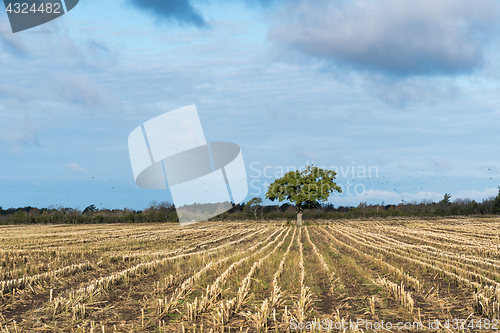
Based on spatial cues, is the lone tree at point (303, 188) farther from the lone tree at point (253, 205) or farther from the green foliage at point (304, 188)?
the lone tree at point (253, 205)

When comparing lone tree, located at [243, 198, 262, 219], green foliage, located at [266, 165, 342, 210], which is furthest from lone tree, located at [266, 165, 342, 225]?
lone tree, located at [243, 198, 262, 219]

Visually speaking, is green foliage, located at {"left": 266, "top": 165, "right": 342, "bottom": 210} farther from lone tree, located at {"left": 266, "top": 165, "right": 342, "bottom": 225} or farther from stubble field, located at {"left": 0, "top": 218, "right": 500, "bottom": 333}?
stubble field, located at {"left": 0, "top": 218, "right": 500, "bottom": 333}

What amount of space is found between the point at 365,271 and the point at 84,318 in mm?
8983

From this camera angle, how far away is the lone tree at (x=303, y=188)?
52.5 m

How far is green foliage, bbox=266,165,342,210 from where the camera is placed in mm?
52500

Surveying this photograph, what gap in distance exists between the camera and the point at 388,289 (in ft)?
30.0

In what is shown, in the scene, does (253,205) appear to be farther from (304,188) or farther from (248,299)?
(248,299)

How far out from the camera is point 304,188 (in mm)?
53312

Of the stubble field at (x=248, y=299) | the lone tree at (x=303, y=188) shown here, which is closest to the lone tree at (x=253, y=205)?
the lone tree at (x=303, y=188)

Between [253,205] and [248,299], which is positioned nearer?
[248,299]

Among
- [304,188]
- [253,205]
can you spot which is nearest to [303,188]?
[304,188]

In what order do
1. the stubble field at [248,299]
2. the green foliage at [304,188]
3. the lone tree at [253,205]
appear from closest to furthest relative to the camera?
the stubble field at [248,299], the green foliage at [304,188], the lone tree at [253,205]

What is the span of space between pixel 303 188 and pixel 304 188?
0.51 feet

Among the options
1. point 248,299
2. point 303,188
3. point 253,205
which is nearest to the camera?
point 248,299
